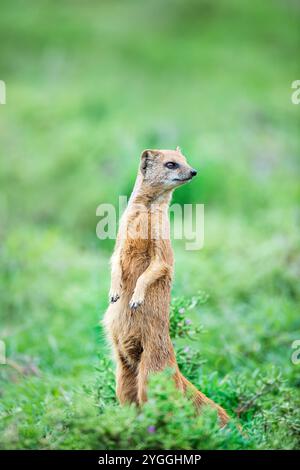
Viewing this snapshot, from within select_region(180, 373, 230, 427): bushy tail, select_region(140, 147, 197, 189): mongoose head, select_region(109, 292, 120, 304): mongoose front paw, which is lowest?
select_region(180, 373, 230, 427): bushy tail

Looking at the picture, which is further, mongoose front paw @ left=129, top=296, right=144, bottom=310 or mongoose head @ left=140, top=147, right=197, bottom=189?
mongoose head @ left=140, top=147, right=197, bottom=189

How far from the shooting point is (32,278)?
22.4 ft

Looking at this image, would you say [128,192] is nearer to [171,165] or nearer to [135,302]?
[171,165]

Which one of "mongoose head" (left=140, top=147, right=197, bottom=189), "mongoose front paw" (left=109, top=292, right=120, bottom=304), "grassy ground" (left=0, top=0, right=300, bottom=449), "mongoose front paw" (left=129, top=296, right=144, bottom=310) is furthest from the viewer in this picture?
"grassy ground" (left=0, top=0, right=300, bottom=449)

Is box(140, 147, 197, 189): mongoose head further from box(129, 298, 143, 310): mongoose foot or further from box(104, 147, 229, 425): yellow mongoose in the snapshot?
box(129, 298, 143, 310): mongoose foot

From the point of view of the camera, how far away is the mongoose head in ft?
13.0

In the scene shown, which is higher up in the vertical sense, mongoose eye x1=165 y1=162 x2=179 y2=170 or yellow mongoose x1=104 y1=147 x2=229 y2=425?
mongoose eye x1=165 y1=162 x2=179 y2=170

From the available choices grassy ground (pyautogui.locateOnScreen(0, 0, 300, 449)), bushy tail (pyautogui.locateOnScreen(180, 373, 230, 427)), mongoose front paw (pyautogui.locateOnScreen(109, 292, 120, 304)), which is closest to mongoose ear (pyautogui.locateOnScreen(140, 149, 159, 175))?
mongoose front paw (pyautogui.locateOnScreen(109, 292, 120, 304))

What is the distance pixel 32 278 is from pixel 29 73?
268 inches

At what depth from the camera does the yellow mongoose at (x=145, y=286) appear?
369 centimetres

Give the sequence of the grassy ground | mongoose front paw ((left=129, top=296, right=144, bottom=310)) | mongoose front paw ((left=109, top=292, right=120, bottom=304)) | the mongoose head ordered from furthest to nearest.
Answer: the grassy ground, the mongoose head, mongoose front paw ((left=109, top=292, right=120, bottom=304)), mongoose front paw ((left=129, top=296, right=144, bottom=310))

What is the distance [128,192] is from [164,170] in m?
3.89

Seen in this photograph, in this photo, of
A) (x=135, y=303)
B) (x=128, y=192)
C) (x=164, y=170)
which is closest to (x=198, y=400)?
(x=135, y=303)
